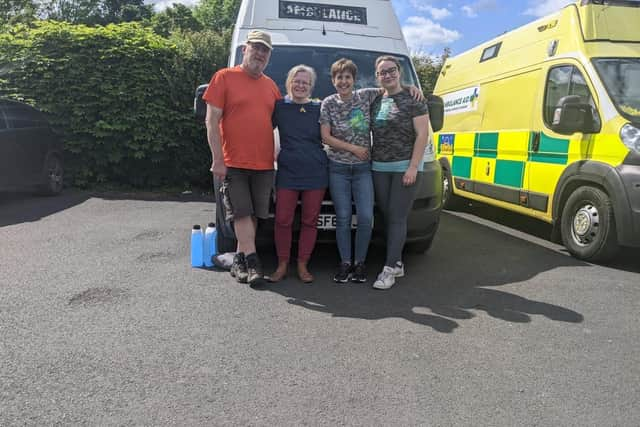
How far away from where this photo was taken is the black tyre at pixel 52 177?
8.38 metres

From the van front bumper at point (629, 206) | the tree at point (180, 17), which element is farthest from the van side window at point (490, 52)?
the tree at point (180, 17)

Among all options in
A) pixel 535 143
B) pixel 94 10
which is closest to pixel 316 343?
pixel 535 143

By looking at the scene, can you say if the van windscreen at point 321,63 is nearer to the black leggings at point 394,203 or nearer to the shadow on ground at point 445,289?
the black leggings at point 394,203

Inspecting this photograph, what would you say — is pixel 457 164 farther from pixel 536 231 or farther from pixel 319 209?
pixel 319 209

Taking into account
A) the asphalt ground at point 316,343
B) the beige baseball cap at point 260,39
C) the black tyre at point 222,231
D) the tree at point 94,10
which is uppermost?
the tree at point 94,10

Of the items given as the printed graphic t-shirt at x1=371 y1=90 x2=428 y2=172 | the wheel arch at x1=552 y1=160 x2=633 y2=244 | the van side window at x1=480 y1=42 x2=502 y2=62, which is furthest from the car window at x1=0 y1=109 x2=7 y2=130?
the wheel arch at x1=552 y1=160 x2=633 y2=244

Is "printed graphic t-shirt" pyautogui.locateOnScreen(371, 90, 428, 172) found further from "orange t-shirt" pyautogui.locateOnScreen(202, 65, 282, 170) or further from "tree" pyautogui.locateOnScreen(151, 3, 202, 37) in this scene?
"tree" pyautogui.locateOnScreen(151, 3, 202, 37)

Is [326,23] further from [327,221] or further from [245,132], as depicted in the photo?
[327,221]

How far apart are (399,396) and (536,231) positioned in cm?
Answer: 513

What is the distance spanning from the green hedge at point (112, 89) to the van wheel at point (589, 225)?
6.56 m

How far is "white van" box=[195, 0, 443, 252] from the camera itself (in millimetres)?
4531

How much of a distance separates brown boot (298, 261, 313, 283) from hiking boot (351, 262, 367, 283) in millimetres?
374

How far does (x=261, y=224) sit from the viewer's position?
14.3 feet

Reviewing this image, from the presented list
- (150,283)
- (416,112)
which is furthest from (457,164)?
(150,283)
